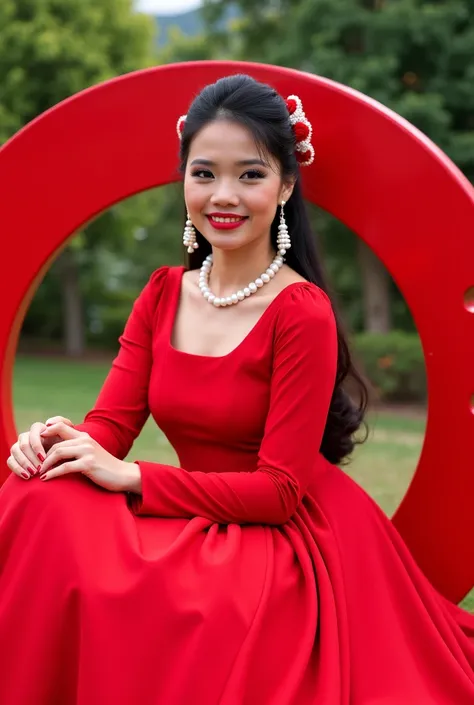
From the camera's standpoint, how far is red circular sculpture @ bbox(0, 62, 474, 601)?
2666 millimetres

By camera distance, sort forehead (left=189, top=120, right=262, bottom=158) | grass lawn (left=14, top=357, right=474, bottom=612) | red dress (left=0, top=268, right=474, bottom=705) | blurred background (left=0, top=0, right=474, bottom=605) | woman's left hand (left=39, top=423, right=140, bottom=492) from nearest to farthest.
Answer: red dress (left=0, top=268, right=474, bottom=705), woman's left hand (left=39, top=423, right=140, bottom=492), forehead (left=189, top=120, right=262, bottom=158), grass lawn (left=14, top=357, right=474, bottom=612), blurred background (left=0, top=0, right=474, bottom=605)

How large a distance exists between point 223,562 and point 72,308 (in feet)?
44.0

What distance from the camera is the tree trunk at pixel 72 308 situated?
15.0m

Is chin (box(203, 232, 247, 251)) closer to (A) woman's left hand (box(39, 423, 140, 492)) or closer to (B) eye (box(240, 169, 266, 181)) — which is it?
(B) eye (box(240, 169, 266, 181))

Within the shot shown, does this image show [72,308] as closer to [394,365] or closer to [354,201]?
[394,365]


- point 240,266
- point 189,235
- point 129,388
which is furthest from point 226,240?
point 129,388

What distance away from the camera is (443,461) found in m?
2.75

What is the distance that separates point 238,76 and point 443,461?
1275mm

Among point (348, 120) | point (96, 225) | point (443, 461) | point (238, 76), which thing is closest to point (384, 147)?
point (348, 120)

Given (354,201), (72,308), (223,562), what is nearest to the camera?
(223,562)

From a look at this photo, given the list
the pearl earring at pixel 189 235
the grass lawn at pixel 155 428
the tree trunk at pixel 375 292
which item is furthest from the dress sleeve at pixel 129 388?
the tree trunk at pixel 375 292

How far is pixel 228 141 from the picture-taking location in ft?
7.57

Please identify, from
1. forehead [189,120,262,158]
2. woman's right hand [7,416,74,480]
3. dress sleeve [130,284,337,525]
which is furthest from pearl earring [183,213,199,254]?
woman's right hand [7,416,74,480]

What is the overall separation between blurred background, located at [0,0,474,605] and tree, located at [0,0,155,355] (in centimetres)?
2
